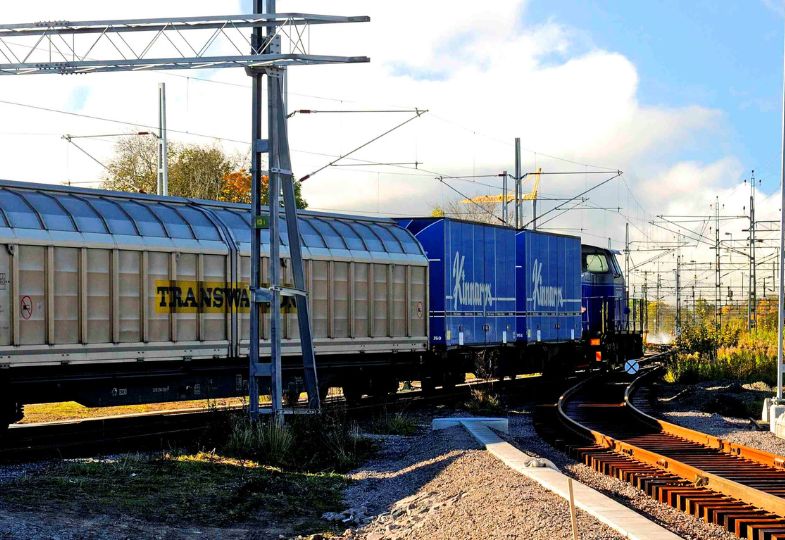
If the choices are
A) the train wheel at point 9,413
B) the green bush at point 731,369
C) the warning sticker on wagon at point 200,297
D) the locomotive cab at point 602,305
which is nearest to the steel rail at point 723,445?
the warning sticker on wagon at point 200,297

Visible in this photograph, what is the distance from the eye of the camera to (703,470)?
528 inches

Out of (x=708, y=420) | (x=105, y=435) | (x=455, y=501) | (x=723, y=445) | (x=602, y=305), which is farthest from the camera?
(x=602, y=305)

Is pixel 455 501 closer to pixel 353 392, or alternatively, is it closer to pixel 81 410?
pixel 353 392

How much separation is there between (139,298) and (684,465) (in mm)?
8781

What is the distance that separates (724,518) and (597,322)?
2657cm

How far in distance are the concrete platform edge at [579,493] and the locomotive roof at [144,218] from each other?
18.9ft

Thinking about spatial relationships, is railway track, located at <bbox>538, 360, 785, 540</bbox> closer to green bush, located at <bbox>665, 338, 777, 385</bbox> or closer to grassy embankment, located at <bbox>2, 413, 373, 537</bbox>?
grassy embankment, located at <bbox>2, 413, 373, 537</bbox>

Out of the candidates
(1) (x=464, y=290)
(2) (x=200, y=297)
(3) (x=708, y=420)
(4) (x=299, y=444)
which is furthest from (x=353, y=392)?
(4) (x=299, y=444)

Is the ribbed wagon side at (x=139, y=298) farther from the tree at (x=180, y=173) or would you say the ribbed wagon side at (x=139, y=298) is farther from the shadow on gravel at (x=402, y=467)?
the tree at (x=180, y=173)

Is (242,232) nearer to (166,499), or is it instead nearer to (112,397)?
(112,397)

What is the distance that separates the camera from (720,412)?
22.5 m

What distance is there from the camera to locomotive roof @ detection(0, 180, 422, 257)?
52.3 feet

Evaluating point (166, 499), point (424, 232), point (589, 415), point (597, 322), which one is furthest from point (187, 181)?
point (166, 499)

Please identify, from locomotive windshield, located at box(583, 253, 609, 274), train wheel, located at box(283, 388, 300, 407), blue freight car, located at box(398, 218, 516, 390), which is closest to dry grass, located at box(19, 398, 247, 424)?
train wheel, located at box(283, 388, 300, 407)
